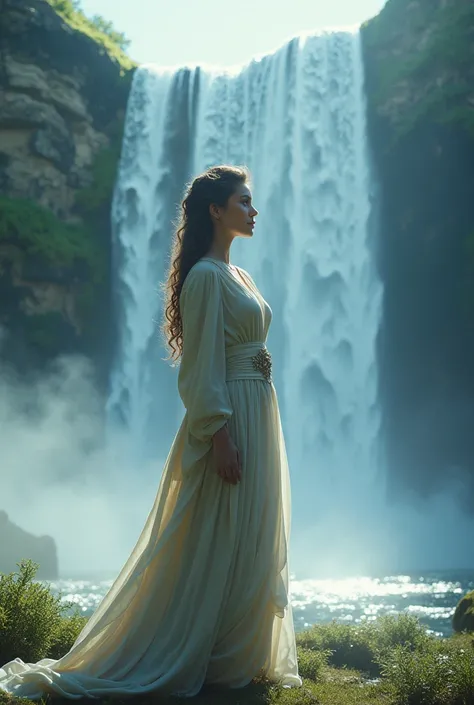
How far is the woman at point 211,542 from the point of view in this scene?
346cm

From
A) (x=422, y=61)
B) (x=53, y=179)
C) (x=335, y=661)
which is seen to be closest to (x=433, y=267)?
(x=422, y=61)

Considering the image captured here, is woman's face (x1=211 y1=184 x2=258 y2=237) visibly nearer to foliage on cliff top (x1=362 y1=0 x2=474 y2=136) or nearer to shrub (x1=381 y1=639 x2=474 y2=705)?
shrub (x1=381 y1=639 x2=474 y2=705)

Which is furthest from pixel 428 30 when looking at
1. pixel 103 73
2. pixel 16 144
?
pixel 16 144

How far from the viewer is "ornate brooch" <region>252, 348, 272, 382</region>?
3967mm

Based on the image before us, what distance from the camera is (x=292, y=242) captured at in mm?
25094

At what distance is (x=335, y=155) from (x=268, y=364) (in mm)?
23010

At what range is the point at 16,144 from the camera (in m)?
25.8

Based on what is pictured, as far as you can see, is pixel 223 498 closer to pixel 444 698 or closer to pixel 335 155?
pixel 444 698

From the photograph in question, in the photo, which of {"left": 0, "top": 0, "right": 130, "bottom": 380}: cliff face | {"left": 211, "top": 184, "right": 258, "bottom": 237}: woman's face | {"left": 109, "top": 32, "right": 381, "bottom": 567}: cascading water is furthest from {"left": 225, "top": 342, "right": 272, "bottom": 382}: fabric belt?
{"left": 0, "top": 0, "right": 130, "bottom": 380}: cliff face

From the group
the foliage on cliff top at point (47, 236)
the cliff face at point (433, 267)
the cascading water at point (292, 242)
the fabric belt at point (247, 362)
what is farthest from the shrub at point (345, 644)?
the foliage on cliff top at point (47, 236)

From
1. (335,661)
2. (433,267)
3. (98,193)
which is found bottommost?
(335,661)

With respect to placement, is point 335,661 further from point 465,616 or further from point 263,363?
point 263,363

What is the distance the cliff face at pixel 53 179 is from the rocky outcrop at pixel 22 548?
311 inches

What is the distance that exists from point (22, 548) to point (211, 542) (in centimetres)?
1540
